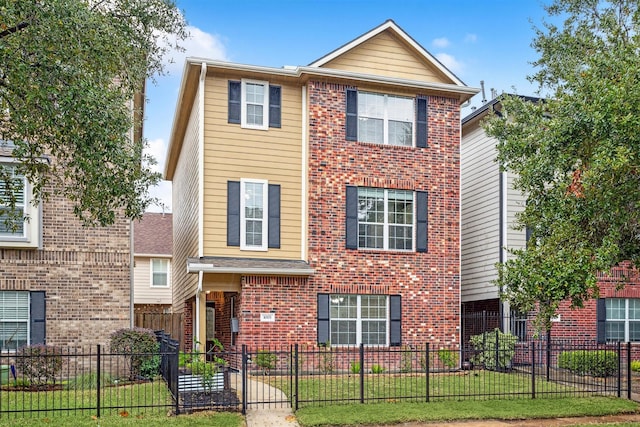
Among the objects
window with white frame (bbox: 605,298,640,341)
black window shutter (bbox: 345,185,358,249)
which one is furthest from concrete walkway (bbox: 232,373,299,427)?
window with white frame (bbox: 605,298,640,341)

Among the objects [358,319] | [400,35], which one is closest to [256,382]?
[358,319]

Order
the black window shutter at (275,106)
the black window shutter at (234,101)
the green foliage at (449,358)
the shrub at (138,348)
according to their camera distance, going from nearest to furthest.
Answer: the shrub at (138,348), the green foliage at (449,358), the black window shutter at (234,101), the black window shutter at (275,106)

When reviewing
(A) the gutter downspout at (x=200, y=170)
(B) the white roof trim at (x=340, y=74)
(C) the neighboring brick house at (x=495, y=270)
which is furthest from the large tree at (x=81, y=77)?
(C) the neighboring brick house at (x=495, y=270)

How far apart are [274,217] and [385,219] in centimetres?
336

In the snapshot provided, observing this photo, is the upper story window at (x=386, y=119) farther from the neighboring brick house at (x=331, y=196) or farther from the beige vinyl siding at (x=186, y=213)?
the beige vinyl siding at (x=186, y=213)

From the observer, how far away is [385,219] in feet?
65.7

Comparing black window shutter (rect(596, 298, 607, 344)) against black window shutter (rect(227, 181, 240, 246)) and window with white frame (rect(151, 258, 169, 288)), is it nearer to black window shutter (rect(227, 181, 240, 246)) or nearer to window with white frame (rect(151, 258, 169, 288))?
black window shutter (rect(227, 181, 240, 246))

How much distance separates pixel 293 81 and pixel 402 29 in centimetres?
374

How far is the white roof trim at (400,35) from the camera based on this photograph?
64.4ft

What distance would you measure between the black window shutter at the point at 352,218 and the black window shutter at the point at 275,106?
283cm

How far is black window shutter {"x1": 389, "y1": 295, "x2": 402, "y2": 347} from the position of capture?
1967 centimetres

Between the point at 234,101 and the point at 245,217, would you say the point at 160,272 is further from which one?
the point at 234,101

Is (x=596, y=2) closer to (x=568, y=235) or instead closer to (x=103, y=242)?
(x=568, y=235)

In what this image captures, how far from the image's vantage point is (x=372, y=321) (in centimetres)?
1973
